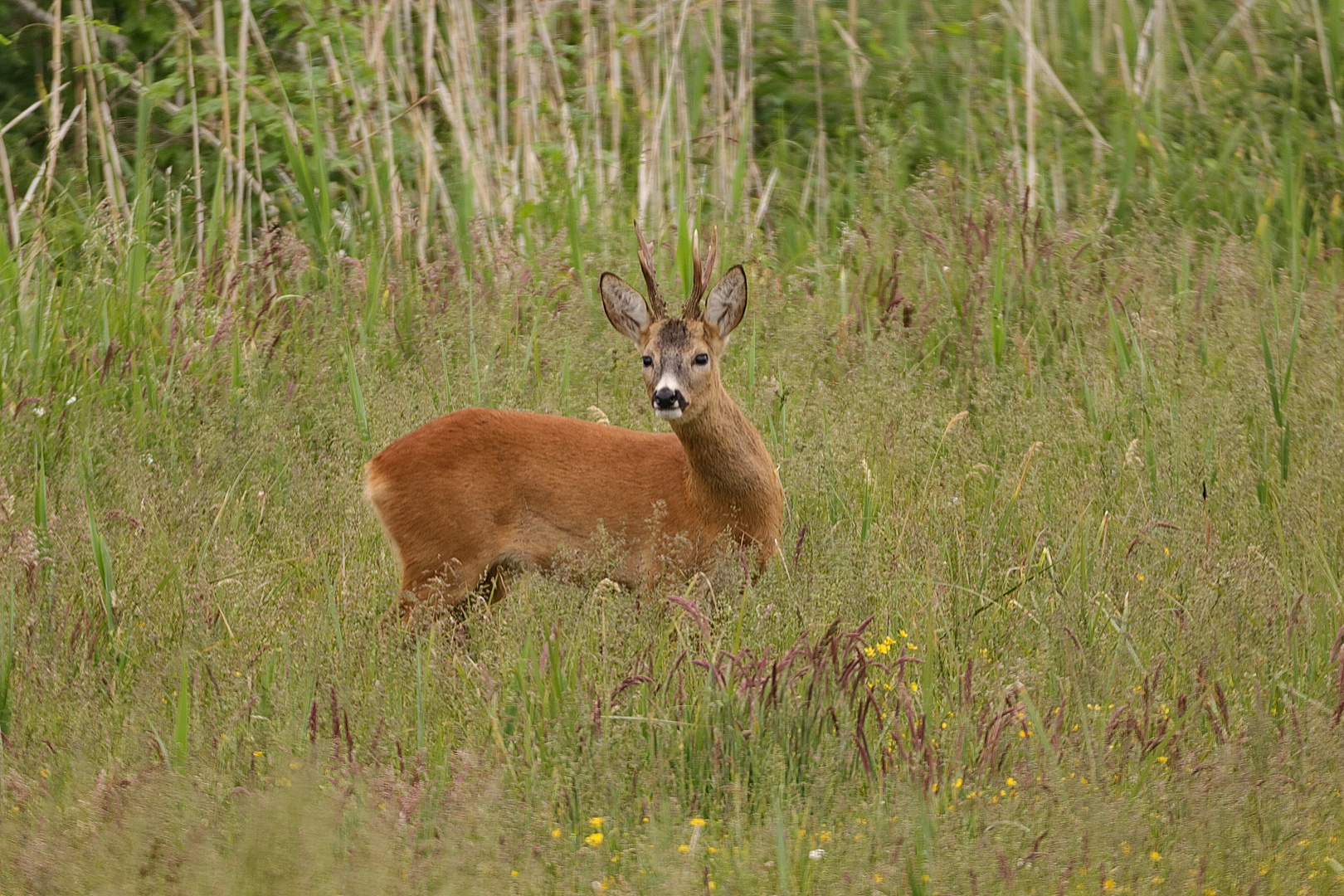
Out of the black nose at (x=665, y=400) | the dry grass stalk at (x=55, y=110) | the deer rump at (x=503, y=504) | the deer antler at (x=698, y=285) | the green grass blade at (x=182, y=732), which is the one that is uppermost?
the dry grass stalk at (x=55, y=110)

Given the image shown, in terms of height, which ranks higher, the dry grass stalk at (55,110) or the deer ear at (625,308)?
the dry grass stalk at (55,110)

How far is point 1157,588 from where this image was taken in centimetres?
378

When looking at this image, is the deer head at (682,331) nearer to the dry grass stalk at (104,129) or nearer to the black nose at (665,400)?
the black nose at (665,400)

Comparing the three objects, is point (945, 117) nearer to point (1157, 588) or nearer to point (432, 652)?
point (1157, 588)

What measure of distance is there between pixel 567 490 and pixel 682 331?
0.55 m

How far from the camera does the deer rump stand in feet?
14.6

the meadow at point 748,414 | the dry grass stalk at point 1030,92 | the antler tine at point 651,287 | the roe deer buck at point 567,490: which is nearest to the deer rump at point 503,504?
the roe deer buck at point 567,490

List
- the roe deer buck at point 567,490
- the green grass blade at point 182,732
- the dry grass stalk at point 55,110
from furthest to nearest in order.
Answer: the dry grass stalk at point 55,110 → the roe deer buck at point 567,490 → the green grass blade at point 182,732

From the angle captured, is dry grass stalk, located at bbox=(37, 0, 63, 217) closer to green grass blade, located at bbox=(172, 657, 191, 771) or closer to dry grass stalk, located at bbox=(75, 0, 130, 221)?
dry grass stalk, located at bbox=(75, 0, 130, 221)

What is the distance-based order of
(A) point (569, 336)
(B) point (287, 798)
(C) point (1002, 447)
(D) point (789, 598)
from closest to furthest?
(B) point (287, 798), (D) point (789, 598), (C) point (1002, 447), (A) point (569, 336)

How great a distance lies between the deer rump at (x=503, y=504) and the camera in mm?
4449

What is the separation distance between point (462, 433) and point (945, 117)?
377 cm

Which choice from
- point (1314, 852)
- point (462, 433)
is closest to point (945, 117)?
point (462, 433)

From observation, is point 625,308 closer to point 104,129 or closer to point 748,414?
point 748,414
